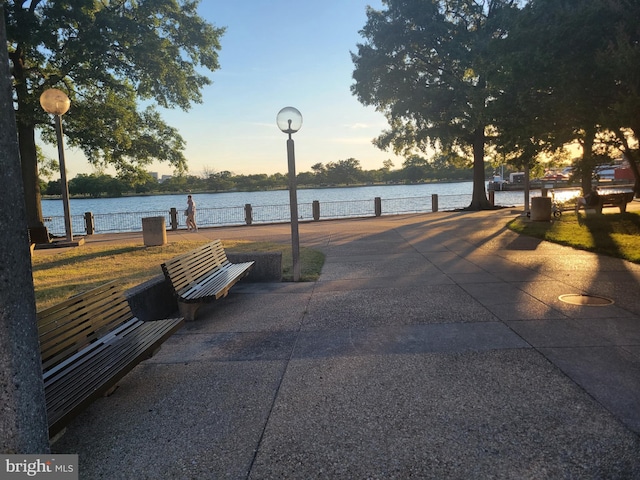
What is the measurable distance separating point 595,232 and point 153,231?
13256 millimetres

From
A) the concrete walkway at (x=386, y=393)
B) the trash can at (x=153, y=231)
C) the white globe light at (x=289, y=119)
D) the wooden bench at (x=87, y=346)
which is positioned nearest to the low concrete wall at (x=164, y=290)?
the concrete walkway at (x=386, y=393)

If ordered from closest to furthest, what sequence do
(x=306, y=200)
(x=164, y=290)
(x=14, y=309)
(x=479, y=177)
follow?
1. (x=14, y=309)
2. (x=164, y=290)
3. (x=479, y=177)
4. (x=306, y=200)

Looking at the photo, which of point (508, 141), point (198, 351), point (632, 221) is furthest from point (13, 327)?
point (632, 221)

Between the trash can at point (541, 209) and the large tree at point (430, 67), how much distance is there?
9.40 meters

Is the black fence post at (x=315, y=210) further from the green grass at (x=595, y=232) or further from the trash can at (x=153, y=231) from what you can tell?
the trash can at (x=153, y=231)

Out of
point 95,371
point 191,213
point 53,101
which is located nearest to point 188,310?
point 95,371

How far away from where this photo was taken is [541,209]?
681 inches

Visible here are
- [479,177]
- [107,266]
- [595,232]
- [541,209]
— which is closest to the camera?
[107,266]

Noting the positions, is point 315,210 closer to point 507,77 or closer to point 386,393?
point 507,77

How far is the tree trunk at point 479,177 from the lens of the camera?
27.8 m

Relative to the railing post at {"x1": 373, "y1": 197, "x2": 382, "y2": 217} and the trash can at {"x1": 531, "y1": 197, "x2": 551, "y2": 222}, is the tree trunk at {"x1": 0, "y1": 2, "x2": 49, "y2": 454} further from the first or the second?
the railing post at {"x1": 373, "y1": 197, "x2": 382, "y2": 217}

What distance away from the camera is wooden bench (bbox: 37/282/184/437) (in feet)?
10.4

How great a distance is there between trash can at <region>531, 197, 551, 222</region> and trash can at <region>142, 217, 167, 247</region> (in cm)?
1338

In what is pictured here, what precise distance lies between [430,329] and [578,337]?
5.10 feet
